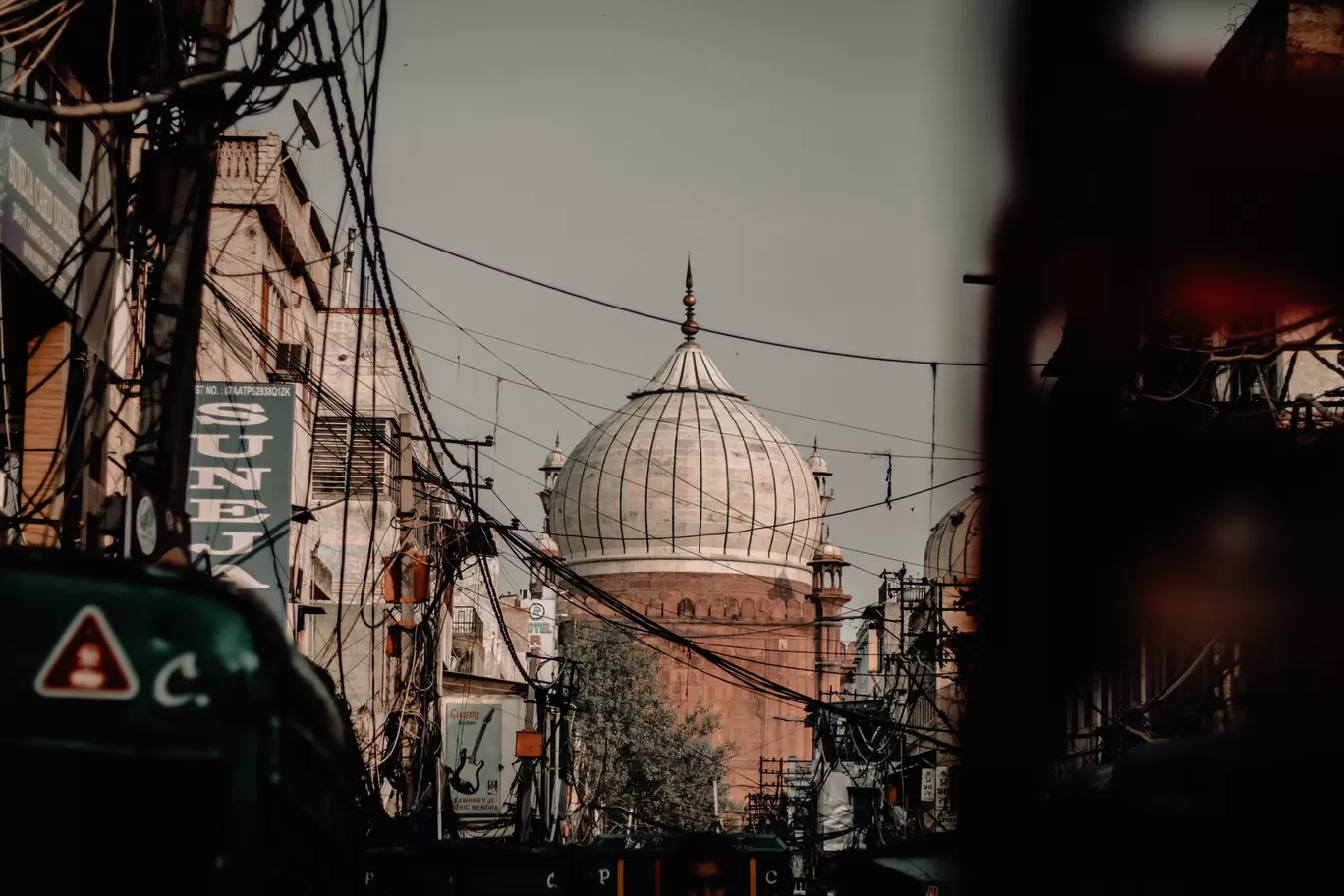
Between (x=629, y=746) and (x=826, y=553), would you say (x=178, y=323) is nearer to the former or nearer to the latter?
(x=629, y=746)

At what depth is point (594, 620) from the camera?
2665 inches

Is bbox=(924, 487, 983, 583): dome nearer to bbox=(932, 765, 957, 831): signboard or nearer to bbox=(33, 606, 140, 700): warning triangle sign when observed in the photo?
bbox=(932, 765, 957, 831): signboard

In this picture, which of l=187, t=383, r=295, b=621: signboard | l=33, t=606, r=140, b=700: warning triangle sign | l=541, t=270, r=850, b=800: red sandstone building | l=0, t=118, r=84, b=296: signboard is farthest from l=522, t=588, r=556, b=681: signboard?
l=33, t=606, r=140, b=700: warning triangle sign

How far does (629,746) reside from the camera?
181 ft

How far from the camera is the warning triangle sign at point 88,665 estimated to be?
439 cm

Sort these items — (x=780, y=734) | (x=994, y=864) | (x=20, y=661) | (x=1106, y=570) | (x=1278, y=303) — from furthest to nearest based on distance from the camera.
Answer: (x=780, y=734)
(x=1106, y=570)
(x=1278, y=303)
(x=994, y=864)
(x=20, y=661)

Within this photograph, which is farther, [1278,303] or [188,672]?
[1278,303]

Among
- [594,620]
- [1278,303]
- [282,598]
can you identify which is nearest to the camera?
[282,598]

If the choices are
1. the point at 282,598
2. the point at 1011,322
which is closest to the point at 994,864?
the point at 282,598

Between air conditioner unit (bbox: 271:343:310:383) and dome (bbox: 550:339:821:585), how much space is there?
5220 cm

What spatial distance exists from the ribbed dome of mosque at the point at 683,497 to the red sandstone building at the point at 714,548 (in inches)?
2.4

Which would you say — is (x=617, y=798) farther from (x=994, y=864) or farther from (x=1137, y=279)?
(x=994, y=864)

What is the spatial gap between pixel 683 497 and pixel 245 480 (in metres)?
62.8

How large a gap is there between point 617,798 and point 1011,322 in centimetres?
3974
